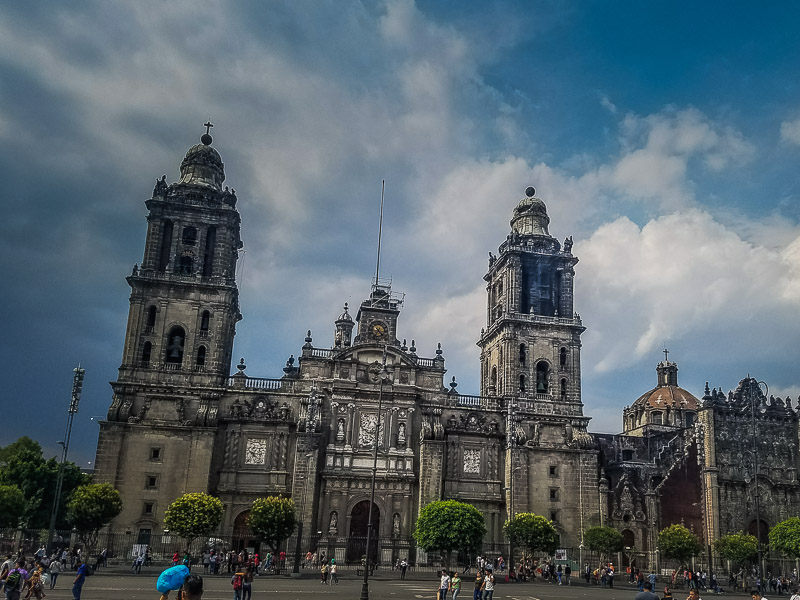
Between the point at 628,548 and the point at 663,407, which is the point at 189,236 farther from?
the point at 663,407

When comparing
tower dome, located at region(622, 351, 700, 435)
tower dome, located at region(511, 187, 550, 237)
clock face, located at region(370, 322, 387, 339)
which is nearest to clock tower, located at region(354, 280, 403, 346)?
clock face, located at region(370, 322, 387, 339)

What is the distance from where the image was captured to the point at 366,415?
54688 mm

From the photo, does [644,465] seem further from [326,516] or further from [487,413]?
[326,516]

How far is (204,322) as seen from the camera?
5472 cm

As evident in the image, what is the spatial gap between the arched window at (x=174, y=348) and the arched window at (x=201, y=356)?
51.5 inches

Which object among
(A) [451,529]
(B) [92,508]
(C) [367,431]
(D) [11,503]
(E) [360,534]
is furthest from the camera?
(C) [367,431]

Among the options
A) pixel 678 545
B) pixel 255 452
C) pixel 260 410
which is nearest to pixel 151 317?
pixel 260 410

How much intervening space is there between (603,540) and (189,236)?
3945cm

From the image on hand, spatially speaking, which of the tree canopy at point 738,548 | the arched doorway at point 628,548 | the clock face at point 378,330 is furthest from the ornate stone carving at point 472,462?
the tree canopy at point 738,548

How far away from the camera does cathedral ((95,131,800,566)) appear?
167 feet

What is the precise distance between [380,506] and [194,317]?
2045cm

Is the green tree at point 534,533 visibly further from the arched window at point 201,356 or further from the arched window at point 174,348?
the arched window at point 174,348

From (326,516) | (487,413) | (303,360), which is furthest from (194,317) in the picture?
(487,413)

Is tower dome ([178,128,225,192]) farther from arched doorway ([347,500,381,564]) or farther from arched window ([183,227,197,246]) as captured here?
arched doorway ([347,500,381,564])
